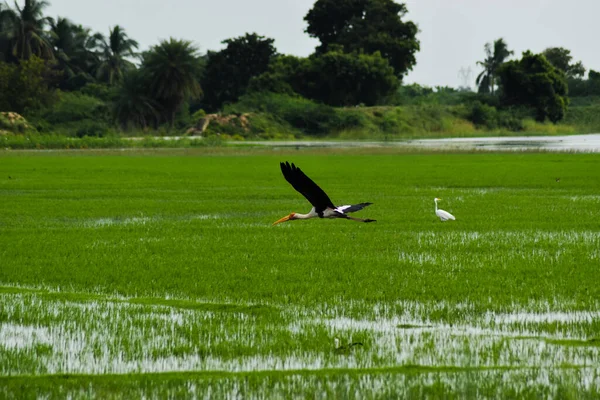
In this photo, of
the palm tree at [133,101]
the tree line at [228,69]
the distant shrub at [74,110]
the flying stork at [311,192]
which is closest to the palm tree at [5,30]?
the tree line at [228,69]

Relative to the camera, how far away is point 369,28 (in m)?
84.7

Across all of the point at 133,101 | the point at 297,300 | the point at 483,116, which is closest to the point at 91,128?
the point at 133,101

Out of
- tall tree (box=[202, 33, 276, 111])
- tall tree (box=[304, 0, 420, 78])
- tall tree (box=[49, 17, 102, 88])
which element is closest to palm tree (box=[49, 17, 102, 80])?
tall tree (box=[49, 17, 102, 88])

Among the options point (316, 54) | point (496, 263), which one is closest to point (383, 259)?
point (496, 263)

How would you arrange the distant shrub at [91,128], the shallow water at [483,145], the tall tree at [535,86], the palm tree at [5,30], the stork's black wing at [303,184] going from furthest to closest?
the tall tree at [535,86]
the palm tree at [5,30]
the distant shrub at [91,128]
the shallow water at [483,145]
the stork's black wing at [303,184]

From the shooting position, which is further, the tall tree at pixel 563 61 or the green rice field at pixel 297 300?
the tall tree at pixel 563 61

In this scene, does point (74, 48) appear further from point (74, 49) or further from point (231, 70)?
point (231, 70)

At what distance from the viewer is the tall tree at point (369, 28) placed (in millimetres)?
83062

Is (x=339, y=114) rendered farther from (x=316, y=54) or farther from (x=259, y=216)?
(x=259, y=216)

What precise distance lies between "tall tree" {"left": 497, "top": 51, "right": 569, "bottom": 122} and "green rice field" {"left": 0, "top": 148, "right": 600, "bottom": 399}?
6117 cm

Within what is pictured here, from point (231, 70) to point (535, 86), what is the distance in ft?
81.1

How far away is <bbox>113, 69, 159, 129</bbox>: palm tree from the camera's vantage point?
68.6 m

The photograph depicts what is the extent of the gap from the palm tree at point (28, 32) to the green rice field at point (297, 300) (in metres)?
57.2

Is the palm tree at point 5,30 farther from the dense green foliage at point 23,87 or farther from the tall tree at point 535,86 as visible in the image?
the tall tree at point 535,86
